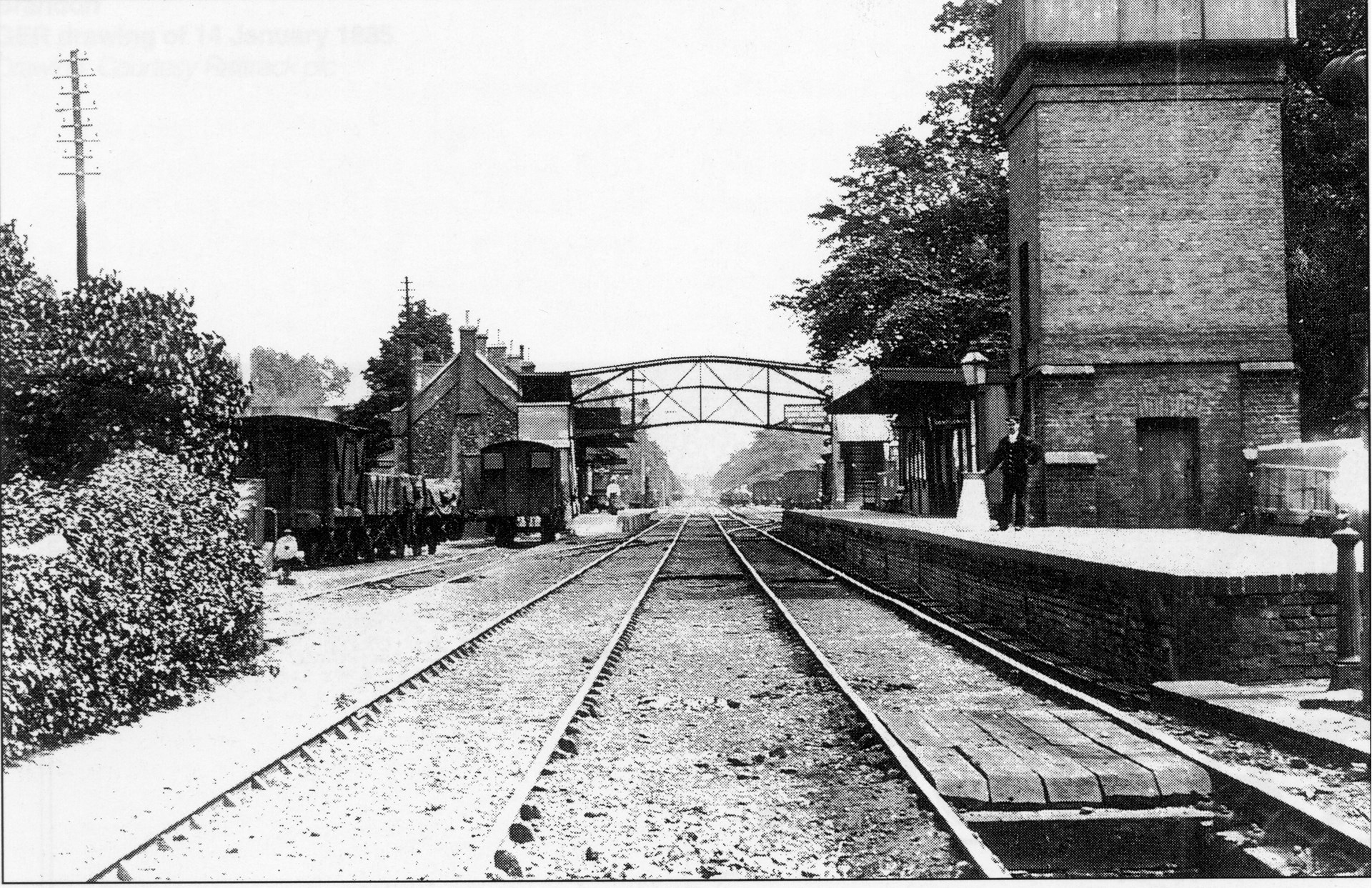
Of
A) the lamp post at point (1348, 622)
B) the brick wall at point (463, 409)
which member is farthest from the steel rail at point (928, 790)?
the brick wall at point (463, 409)

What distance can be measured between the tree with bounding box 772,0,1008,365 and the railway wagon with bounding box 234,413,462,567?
11164mm

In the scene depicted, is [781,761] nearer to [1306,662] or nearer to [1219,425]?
[1306,662]

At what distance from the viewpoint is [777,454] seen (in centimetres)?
12938

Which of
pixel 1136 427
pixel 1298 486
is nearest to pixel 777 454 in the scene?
pixel 1136 427

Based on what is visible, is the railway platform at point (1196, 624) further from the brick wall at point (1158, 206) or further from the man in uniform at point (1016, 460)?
the brick wall at point (1158, 206)

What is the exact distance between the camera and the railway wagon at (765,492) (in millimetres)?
104375

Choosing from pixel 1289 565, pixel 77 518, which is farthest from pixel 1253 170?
pixel 77 518

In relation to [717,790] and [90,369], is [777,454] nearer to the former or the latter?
[90,369]

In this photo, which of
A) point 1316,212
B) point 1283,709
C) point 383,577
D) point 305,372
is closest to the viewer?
point 1283,709

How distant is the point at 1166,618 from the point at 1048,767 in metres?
2.80

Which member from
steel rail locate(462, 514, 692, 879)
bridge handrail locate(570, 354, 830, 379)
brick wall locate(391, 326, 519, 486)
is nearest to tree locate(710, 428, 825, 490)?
brick wall locate(391, 326, 519, 486)

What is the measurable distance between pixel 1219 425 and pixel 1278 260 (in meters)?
2.32

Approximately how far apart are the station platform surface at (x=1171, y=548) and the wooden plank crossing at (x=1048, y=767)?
1799 millimetres

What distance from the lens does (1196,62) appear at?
1580 cm
